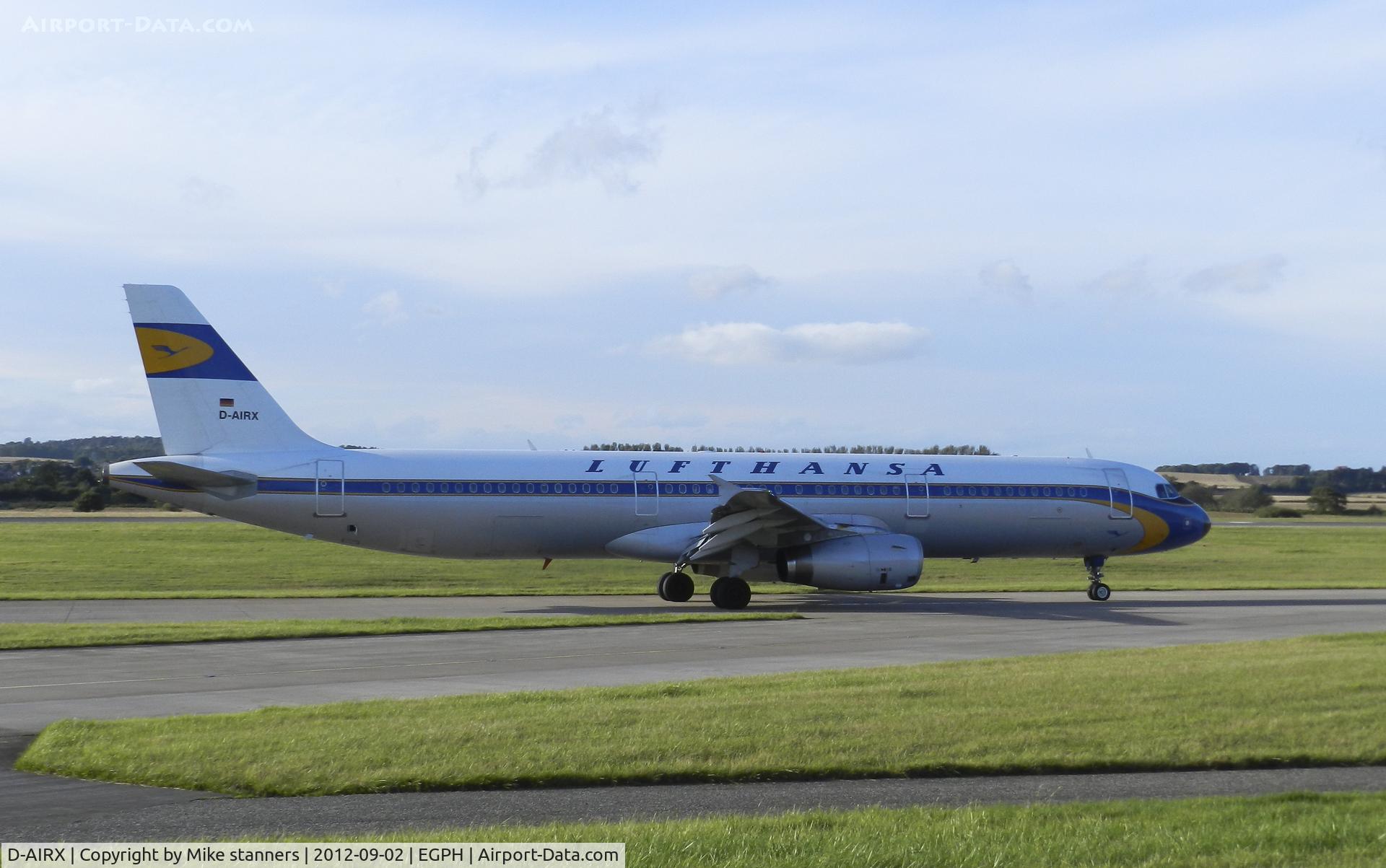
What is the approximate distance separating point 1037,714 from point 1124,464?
22742 mm

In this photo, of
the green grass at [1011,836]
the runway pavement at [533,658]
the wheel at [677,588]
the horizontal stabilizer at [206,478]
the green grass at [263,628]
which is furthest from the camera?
the wheel at [677,588]

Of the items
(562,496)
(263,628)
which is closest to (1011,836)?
(263,628)

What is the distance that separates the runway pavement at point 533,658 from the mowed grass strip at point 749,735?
15.2 inches

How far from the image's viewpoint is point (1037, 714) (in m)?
11.8

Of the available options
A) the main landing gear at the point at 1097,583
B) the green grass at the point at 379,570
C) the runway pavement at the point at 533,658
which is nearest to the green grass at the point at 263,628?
the runway pavement at the point at 533,658

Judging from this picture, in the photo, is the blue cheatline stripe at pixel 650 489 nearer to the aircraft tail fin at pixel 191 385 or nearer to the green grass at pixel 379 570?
the aircraft tail fin at pixel 191 385

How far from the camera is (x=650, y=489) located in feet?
95.7

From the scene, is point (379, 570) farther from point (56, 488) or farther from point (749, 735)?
point (56, 488)

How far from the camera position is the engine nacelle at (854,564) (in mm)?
27500

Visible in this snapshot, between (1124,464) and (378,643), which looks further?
(1124,464)

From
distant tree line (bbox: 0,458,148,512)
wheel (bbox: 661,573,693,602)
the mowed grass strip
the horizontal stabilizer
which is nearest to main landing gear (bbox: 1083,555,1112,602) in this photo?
wheel (bbox: 661,573,693,602)

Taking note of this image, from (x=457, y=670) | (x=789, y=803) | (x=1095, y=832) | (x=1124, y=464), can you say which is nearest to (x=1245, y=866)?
(x=1095, y=832)

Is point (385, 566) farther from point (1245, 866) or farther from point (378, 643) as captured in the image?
point (1245, 866)

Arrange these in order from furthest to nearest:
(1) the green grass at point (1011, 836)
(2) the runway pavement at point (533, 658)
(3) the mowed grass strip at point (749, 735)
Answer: (3) the mowed grass strip at point (749, 735) → (2) the runway pavement at point (533, 658) → (1) the green grass at point (1011, 836)
